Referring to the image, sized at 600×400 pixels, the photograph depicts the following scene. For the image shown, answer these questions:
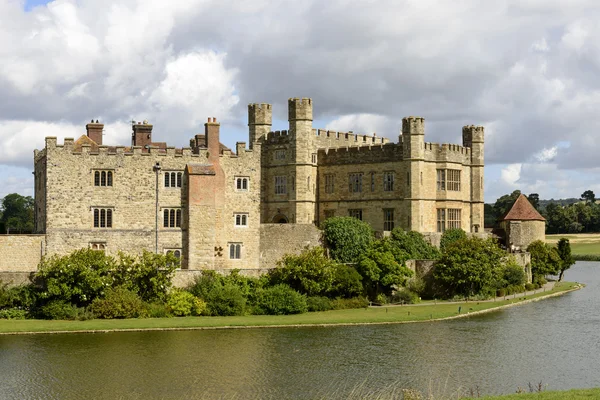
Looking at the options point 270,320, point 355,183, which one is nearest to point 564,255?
point 355,183

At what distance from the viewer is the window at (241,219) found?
5062 centimetres

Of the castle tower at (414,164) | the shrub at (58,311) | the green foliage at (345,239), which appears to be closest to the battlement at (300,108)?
the castle tower at (414,164)

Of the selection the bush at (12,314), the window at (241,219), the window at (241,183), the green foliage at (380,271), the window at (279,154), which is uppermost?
the window at (279,154)

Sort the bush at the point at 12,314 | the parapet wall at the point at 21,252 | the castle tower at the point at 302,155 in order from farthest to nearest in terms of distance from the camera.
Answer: the castle tower at the point at 302,155 < the parapet wall at the point at 21,252 < the bush at the point at 12,314

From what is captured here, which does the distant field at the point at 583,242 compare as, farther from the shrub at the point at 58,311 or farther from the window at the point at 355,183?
the shrub at the point at 58,311

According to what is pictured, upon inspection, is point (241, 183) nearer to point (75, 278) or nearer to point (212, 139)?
point (212, 139)

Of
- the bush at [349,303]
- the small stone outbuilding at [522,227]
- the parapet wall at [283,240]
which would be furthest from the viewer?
the small stone outbuilding at [522,227]

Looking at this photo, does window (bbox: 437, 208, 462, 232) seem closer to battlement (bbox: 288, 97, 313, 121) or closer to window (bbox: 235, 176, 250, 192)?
battlement (bbox: 288, 97, 313, 121)

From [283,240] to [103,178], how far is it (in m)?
11.4

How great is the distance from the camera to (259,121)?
5884 cm

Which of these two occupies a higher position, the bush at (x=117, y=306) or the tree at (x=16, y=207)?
the tree at (x=16, y=207)

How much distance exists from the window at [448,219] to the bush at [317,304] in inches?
522

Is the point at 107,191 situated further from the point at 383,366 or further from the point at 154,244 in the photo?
the point at 383,366

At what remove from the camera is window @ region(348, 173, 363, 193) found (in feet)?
186
